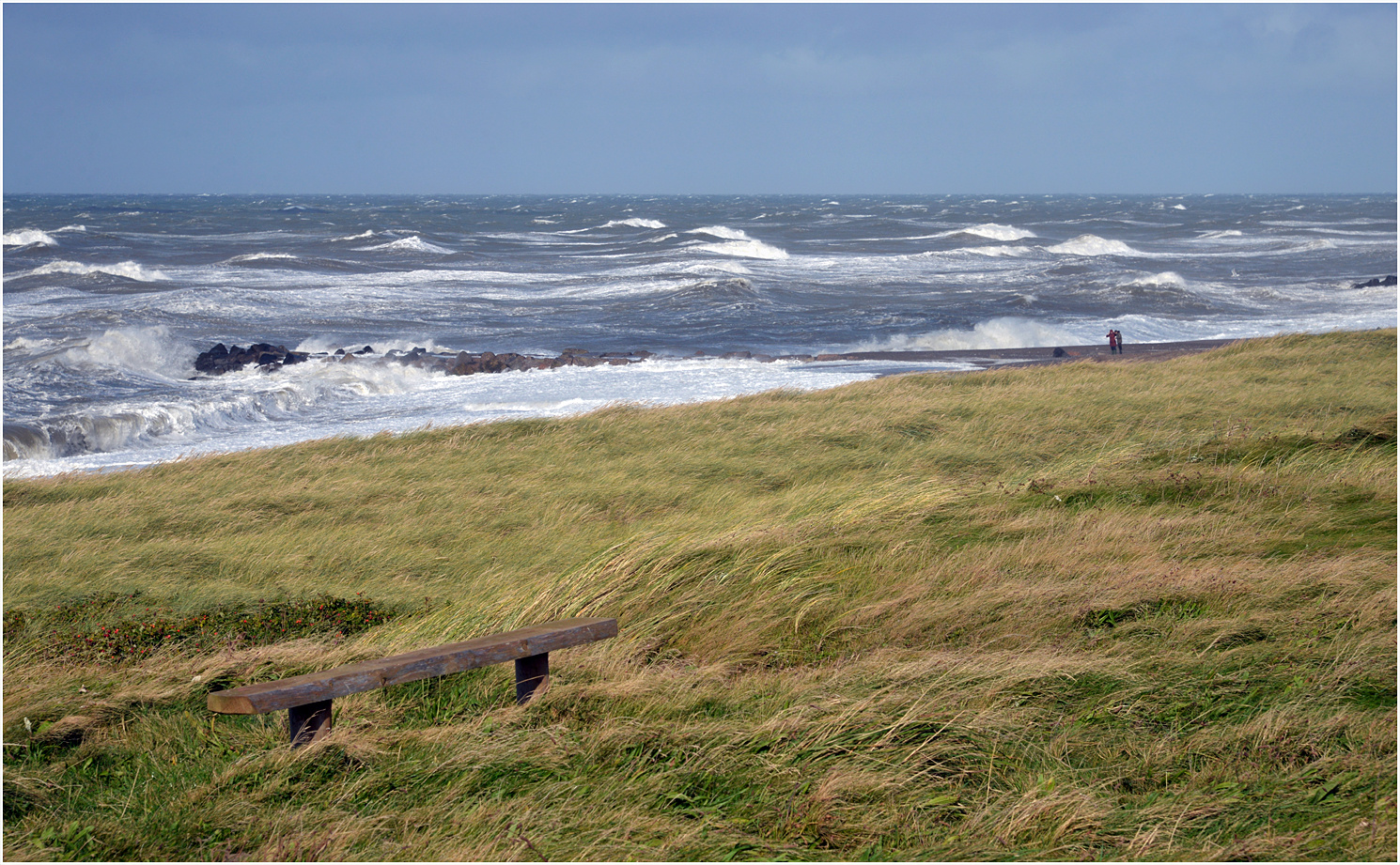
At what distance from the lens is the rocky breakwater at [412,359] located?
26.7 metres

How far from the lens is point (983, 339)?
3284 cm

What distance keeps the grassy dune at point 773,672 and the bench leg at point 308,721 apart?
0.08 meters

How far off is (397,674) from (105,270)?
5395cm

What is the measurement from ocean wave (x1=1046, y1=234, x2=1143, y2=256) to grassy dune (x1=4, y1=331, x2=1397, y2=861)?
211 ft

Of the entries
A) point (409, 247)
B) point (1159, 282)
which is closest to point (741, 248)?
point (409, 247)

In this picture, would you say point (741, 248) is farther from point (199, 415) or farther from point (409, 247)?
point (199, 415)

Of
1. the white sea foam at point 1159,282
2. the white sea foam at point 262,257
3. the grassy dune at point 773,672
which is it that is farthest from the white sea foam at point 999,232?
the grassy dune at point 773,672

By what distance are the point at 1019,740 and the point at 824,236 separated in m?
82.3

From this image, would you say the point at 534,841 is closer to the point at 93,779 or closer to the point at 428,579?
the point at 93,779

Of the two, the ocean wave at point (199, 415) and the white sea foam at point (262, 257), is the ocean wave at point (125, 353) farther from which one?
the white sea foam at point (262, 257)

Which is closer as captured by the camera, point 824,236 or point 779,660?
point 779,660

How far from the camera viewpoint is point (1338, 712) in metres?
3.76

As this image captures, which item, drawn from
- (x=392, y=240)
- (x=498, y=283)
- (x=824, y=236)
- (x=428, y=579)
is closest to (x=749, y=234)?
(x=824, y=236)

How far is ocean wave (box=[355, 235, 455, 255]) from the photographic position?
67500mm
